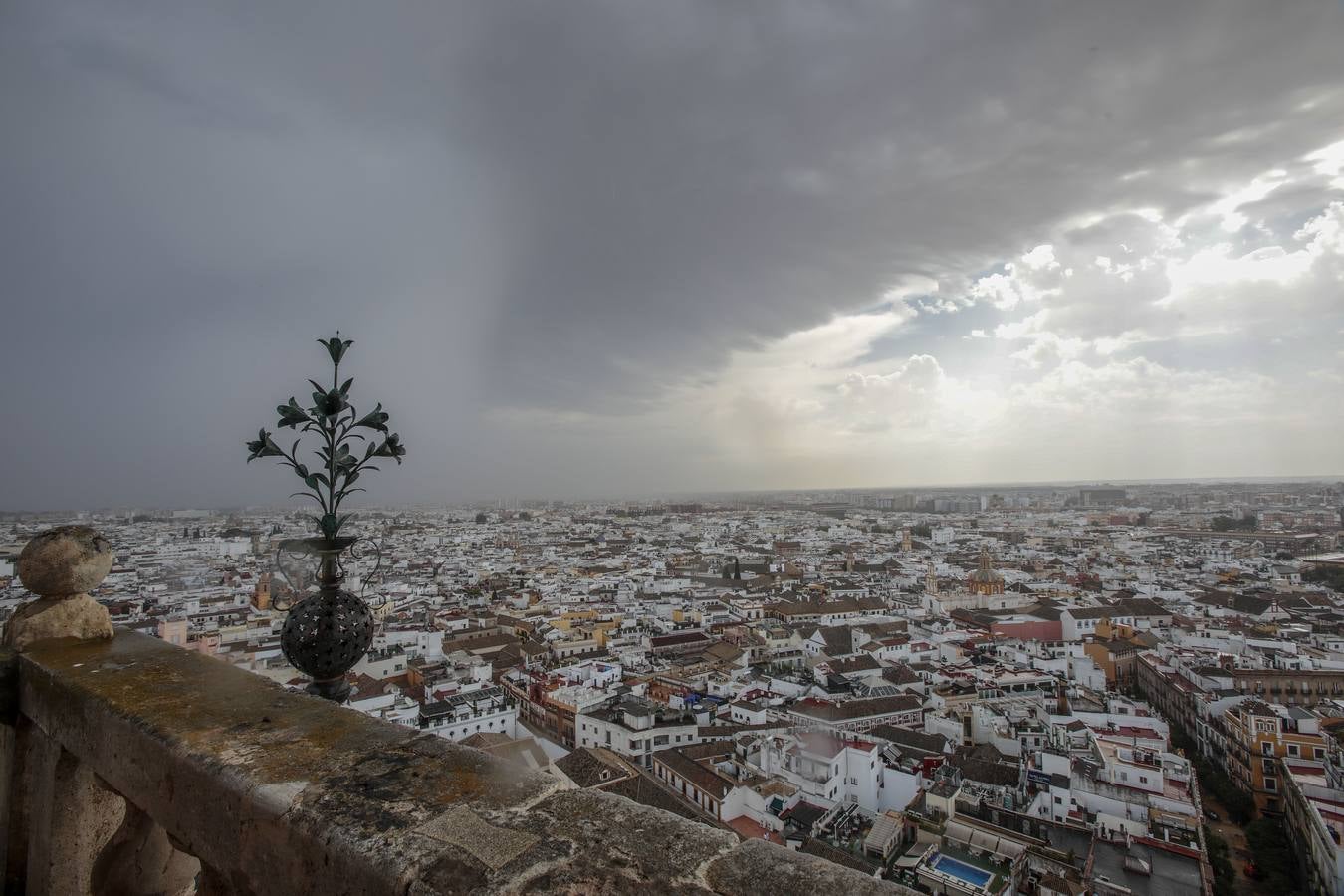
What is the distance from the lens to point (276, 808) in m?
1.05

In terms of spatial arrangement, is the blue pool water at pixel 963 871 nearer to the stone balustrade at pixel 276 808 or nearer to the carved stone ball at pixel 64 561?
the stone balustrade at pixel 276 808

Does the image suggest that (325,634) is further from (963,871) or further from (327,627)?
(963,871)

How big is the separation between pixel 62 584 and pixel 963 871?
10.5m

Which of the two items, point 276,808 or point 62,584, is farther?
point 62,584

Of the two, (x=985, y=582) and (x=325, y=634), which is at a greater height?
Result: (x=325, y=634)

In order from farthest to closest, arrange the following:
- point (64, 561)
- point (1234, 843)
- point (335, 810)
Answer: point (1234, 843)
point (64, 561)
point (335, 810)

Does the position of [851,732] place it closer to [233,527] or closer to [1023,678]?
[1023,678]

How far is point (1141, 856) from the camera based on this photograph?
9.84 meters

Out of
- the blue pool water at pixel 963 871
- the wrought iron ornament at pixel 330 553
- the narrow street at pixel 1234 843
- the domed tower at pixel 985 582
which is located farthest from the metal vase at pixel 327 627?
the domed tower at pixel 985 582

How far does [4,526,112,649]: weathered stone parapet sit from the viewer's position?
192 centimetres

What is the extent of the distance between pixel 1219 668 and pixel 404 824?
77.9 ft

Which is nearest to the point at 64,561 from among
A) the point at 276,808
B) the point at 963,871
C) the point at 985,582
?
the point at 276,808

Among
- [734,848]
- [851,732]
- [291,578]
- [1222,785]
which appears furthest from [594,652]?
[734,848]

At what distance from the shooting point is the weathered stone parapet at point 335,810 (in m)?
0.91
